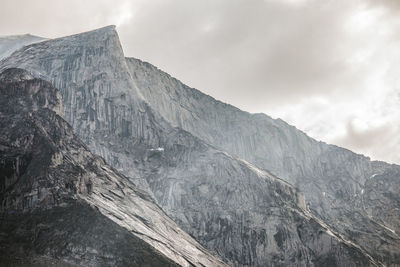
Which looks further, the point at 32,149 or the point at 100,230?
the point at 32,149

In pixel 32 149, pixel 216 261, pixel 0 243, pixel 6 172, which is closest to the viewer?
pixel 0 243

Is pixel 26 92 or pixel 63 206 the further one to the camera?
pixel 26 92

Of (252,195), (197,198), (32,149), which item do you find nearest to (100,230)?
(32,149)

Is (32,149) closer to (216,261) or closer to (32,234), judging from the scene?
(32,234)

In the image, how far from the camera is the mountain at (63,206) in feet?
363

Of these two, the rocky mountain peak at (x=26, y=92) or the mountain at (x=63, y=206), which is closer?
the mountain at (x=63, y=206)

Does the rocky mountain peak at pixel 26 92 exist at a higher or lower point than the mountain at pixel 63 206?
higher

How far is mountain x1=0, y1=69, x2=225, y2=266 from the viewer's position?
11050 cm

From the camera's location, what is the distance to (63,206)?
121000mm

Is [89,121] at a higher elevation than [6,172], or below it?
higher

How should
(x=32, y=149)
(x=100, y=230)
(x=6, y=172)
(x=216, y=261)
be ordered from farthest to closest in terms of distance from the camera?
(x=216, y=261)
(x=32, y=149)
(x=6, y=172)
(x=100, y=230)

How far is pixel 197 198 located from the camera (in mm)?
192250

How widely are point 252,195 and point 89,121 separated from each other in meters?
83.1

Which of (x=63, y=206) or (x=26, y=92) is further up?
(x=26, y=92)
